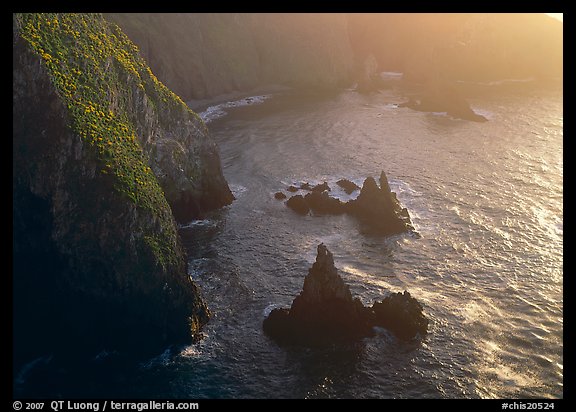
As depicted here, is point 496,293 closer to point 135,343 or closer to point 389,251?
point 389,251

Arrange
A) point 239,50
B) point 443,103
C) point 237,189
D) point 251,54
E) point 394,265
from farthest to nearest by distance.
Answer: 1. point 251,54
2. point 239,50
3. point 443,103
4. point 237,189
5. point 394,265

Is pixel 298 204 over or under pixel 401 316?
over

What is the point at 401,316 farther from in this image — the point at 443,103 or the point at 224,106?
the point at 224,106

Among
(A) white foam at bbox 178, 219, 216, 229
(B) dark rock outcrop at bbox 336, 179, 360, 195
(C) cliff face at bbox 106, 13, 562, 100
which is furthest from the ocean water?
(C) cliff face at bbox 106, 13, 562, 100

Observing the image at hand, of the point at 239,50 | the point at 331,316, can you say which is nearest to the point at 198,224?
the point at 331,316

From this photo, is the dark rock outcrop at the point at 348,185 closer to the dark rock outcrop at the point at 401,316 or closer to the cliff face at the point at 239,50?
the dark rock outcrop at the point at 401,316

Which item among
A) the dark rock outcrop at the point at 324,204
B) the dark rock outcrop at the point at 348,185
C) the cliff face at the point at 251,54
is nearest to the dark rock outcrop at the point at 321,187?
the dark rock outcrop at the point at 348,185

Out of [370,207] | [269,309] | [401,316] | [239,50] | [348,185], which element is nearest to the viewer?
[401,316]
